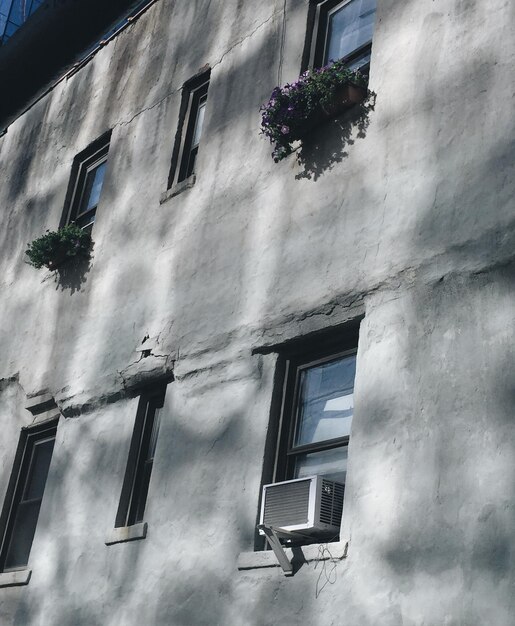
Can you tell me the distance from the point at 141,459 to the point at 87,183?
483 cm

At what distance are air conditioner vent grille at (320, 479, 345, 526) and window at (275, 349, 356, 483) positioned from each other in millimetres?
292

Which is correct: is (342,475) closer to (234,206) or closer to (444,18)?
(234,206)

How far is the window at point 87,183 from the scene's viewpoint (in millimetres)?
12892

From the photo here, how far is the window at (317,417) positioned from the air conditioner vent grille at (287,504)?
52cm

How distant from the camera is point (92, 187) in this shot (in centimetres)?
1321

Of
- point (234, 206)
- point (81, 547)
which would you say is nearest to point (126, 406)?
point (81, 547)

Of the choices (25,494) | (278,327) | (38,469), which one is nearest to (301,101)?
(278,327)

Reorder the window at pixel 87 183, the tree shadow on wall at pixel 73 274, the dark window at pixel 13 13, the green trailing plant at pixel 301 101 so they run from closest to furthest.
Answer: the green trailing plant at pixel 301 101, the tree shadow on wall at pixel 73 274, the window at pixel 87 183, the dark window at pixel 13 13

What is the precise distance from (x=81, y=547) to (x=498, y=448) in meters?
4.85

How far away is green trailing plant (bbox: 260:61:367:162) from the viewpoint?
9.20 metres

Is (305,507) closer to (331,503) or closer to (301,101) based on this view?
(331,503)

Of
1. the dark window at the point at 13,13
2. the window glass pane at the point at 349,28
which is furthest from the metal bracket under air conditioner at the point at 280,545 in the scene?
the dark window at the point at 13,13

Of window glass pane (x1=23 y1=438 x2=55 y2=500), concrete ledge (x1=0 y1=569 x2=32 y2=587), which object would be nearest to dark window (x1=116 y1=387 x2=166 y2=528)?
concrete ledge (x1=0 y1=569 x2=32 y2=587)

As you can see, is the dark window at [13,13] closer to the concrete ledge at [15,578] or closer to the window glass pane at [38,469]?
the window glass pane at [38,469]
